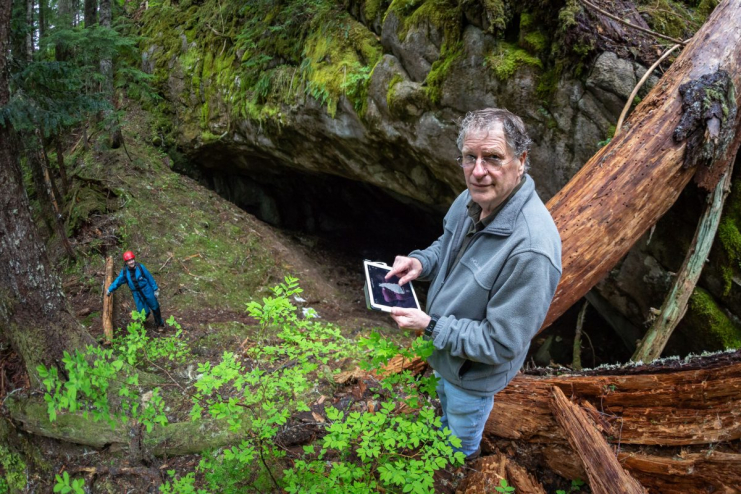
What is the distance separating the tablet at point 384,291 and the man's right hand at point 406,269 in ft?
0.16

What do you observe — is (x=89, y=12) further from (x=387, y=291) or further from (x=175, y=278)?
(x=387, y=291)

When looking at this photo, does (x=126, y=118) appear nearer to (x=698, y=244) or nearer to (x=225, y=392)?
(x=225, y=392)

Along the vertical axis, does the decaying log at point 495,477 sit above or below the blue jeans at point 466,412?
below

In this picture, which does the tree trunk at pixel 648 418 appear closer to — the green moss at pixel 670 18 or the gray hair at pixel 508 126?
the gray hair at pixel 508 126

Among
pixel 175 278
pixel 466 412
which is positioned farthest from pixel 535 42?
pixel 175 278

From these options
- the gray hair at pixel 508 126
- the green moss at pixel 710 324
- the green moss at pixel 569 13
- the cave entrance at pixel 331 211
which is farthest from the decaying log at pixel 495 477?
the cave entrance at pixel 331 211

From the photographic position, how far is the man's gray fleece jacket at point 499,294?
196 centimetres

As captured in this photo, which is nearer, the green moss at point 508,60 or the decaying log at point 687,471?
the decaying log at point 687,471

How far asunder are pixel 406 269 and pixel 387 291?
0.81 feet

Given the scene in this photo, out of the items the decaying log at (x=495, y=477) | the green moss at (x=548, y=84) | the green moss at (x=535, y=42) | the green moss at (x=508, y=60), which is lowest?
the decaying log at (x=495, y=477)

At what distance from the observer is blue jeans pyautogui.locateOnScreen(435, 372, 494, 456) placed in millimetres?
2533

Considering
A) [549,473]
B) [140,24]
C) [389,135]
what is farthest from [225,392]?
[140,24]

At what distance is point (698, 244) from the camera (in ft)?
13.2

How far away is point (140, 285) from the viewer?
579 centimetres
